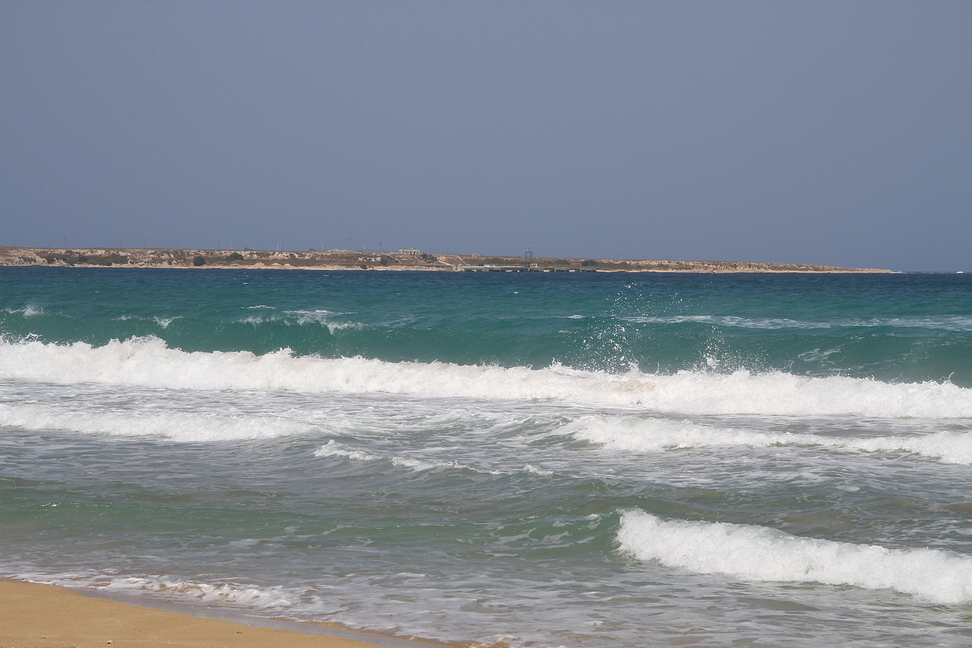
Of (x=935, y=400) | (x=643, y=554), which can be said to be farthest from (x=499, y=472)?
(x=935, y=400)

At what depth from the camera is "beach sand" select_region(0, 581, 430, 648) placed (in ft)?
16.3

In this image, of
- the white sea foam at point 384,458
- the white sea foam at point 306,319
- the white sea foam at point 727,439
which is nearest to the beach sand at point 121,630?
the white sea foam at point 384,458

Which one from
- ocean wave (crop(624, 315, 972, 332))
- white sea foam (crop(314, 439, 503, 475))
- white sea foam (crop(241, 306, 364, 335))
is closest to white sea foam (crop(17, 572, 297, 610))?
white sea foam (crop(314, 439, 503, 475))

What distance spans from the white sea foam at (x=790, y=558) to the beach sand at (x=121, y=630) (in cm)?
268

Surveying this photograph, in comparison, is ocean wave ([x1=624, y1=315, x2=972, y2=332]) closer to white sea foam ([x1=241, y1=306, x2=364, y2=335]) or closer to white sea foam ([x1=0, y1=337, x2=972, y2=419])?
white sea foam ([x1=0, y1=337, x2=972, y2=419])

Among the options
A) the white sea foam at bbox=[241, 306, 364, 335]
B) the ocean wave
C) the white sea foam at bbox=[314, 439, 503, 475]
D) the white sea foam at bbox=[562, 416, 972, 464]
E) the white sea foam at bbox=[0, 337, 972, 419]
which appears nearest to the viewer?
the white sea foam at bbox=[314, 439, 503, 475]

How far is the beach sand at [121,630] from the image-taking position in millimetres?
4980

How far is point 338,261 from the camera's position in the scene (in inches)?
5453

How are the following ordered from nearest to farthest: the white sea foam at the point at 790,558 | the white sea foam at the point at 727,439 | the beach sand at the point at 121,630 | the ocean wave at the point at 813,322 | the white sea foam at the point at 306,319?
the beach sand at the point at 121,630, the white sea foam at the point at 790,558, the white sea foam at the point at 727,439, the white sea foam at the point at 306,319, the ocean wave at the point at 813,322

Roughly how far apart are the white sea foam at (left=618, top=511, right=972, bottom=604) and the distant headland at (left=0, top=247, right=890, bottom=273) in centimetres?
12735

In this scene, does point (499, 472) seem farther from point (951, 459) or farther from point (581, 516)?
point (951, 459)

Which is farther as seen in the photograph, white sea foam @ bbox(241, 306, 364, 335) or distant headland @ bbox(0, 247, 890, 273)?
distant headland @ bbox(0, 247, 890, 273)

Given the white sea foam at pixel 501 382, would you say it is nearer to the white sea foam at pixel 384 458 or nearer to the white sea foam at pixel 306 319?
the white sea foam at pixel 306 319

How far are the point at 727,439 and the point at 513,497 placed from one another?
4244mm
